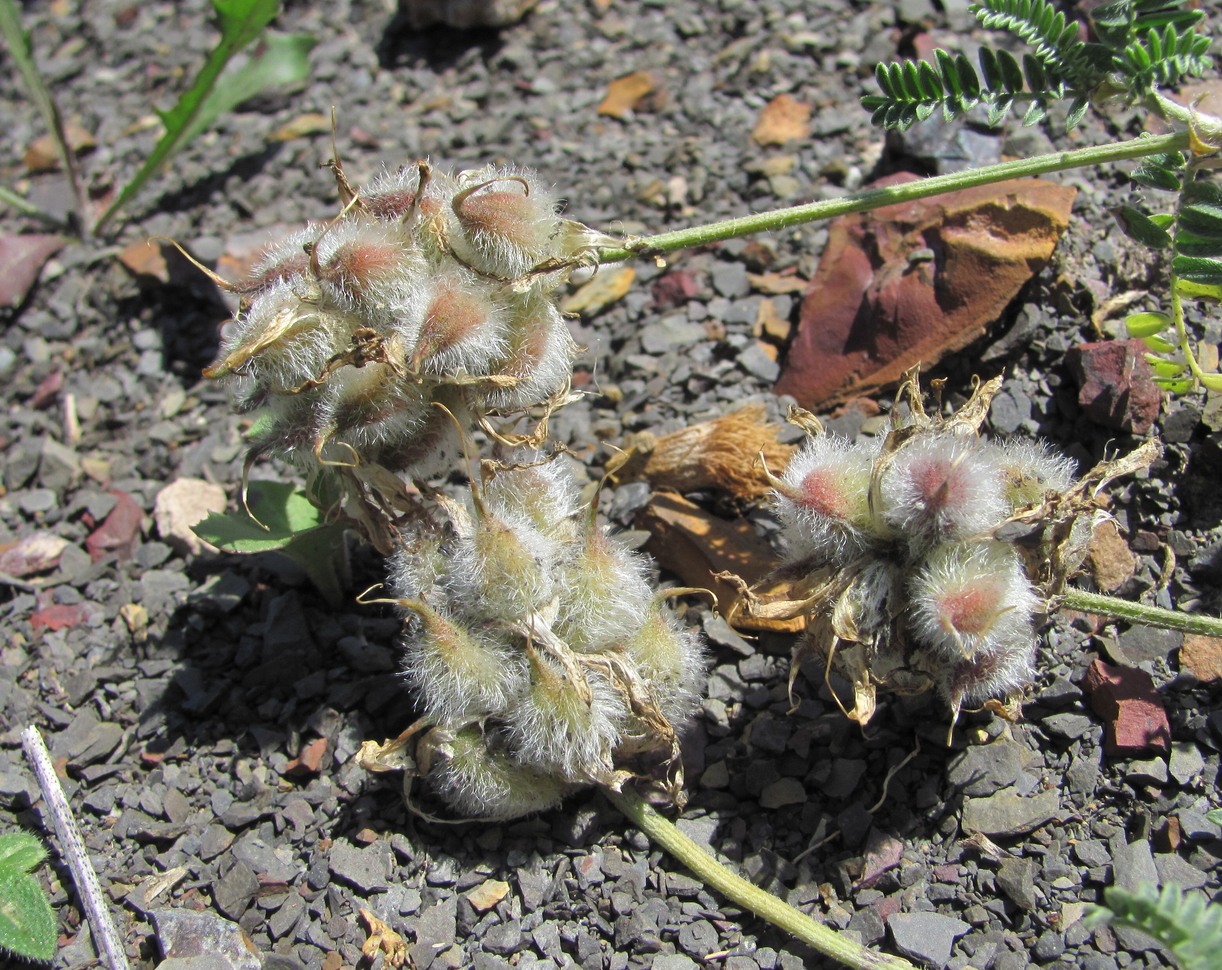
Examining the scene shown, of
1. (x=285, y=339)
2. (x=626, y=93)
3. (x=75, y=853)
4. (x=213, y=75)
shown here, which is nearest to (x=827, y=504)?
(x=285, y=339)

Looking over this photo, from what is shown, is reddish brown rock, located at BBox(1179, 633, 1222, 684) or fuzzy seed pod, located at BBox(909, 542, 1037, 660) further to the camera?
reddish brown rock, located at BBox(1179, 633, 1222, 684)

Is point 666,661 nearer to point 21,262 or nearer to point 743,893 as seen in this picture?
point 743,893

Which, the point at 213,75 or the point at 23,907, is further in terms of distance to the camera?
the point at 213,75

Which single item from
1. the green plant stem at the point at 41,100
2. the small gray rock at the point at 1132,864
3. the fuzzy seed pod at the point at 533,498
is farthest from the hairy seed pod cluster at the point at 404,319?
the green plant stem at the point at 41,100

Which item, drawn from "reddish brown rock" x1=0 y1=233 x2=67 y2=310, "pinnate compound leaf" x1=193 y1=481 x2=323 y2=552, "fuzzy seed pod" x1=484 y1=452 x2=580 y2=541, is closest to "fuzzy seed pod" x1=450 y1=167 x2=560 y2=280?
"fuzzy seed pod" x1=484 y1=452 x2=580 y2=541

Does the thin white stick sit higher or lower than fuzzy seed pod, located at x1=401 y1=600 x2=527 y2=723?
lower

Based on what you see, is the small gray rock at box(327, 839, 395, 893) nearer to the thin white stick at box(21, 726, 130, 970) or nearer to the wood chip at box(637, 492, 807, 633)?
the thin white stick at box(21, 726, 130, 970)
